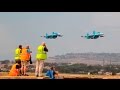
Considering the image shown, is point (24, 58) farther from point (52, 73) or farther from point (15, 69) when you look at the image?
point (52, 73)

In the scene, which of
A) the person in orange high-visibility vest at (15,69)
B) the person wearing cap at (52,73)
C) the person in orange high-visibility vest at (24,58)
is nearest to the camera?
the person wearing cap at (52,73)

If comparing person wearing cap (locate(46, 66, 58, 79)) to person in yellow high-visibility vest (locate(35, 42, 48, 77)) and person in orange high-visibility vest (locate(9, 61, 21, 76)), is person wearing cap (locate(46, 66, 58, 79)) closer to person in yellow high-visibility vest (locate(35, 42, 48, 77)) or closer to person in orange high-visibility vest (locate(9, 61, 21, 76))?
person in yellow high-visibility vest (locate(35, 42, 48, 77))

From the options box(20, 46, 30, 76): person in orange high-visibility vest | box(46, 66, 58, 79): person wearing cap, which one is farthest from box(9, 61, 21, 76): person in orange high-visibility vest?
box(46, 66, 58, 79): person wearing cap

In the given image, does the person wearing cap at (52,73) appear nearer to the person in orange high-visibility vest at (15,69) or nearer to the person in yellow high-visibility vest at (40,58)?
the person in yellow high-visibility vest at (40,58)

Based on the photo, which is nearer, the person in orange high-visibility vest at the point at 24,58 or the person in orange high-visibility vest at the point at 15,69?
the person in orange high-visibility vest at the point at 15,69

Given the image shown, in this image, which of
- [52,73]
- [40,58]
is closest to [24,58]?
[40,58]

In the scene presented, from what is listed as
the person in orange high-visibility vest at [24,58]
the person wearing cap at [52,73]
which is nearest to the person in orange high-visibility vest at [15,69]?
the person in orange high-visibility vest at [24,58]

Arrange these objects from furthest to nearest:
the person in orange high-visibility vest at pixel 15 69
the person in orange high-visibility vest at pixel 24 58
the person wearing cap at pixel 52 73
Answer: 1. the person in orange high-visibility vest at pixel 24 58
2. the person in orange high-visibility vest at pixel 15 69
3. the person wearing cap at pixel 52 73
